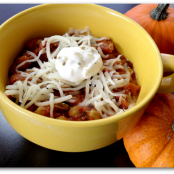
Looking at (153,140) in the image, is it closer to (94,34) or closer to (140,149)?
(140,149)

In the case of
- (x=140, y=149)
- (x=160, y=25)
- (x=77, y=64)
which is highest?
(x=77, y=64)

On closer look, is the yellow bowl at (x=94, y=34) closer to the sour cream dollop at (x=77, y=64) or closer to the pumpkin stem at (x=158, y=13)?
the sour cream dollop at (x=77, y=64)

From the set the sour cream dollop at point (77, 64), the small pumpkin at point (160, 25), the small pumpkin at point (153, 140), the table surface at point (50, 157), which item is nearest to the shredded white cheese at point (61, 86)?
the sour cream dollop at point (77, 64)

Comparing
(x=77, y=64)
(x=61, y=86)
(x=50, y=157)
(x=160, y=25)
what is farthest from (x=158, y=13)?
(x=50, y=157)

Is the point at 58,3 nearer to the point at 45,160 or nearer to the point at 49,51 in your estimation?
the point at 49,51

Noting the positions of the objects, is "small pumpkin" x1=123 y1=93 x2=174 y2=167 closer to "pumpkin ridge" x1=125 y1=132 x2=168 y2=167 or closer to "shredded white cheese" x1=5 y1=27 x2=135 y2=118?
"pumpkin ridge" x1=125 y1=132 x2=168 y2=167
